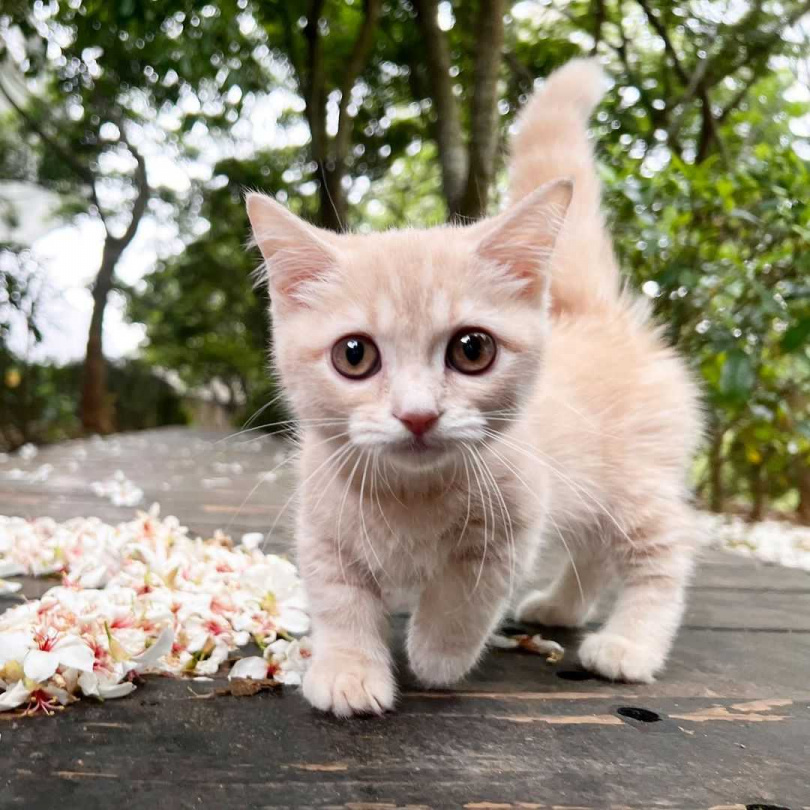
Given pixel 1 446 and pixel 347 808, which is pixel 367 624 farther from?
pixel 1 446

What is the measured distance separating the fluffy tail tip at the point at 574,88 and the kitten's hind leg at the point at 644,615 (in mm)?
945

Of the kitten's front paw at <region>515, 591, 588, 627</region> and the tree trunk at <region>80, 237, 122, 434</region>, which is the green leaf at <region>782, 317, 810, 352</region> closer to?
the kitten's front paw at <region>515, 591, 588, 627</region>

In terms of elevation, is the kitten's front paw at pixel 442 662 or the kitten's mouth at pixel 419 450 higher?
the kitten's mouth at pixel 419 450

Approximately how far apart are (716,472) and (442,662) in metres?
3.19

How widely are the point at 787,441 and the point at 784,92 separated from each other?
1.71 m

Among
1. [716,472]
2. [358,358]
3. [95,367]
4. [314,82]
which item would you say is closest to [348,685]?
[358,358]

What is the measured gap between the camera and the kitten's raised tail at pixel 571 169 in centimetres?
154

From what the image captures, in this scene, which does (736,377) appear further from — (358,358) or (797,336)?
(358,358)

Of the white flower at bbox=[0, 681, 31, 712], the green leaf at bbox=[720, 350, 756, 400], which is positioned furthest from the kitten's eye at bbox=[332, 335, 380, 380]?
the green leaf at bbox=[720, 350, 756, 400]

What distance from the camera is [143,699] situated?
3.21 feet

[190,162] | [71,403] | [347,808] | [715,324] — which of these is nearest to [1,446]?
[71,403]

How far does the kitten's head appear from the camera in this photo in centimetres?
96

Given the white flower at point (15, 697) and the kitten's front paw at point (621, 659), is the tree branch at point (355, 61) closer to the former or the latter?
the kitten's front paw at point (621, 659)

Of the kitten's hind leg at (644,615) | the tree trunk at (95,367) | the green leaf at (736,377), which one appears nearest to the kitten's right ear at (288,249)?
the kitten's hind leg at (644,615)
